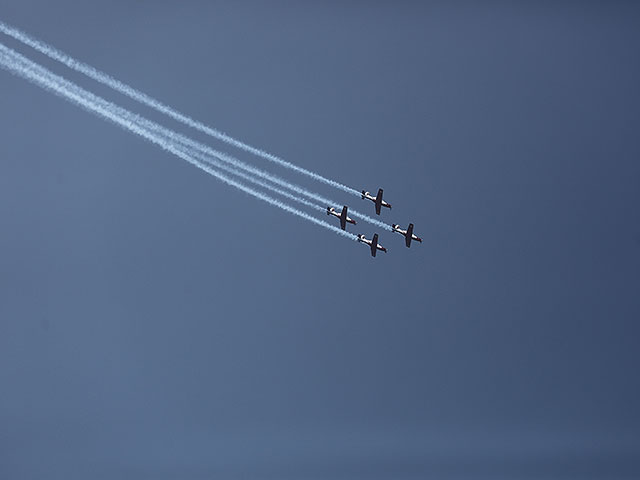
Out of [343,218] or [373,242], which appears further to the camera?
[373,242]

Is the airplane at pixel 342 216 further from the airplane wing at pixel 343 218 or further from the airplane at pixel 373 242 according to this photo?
the airplane at pixel 373 242

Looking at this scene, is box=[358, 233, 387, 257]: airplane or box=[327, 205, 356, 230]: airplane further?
box=[358, 233, 387, 257]: airplane

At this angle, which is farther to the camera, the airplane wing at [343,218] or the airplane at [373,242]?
the airplane at [373,242]

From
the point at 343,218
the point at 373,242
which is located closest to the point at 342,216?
the point at 343,218

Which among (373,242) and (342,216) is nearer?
(342,216)

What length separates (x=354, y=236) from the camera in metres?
39.5

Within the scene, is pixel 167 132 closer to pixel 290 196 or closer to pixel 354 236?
pixel 290 196

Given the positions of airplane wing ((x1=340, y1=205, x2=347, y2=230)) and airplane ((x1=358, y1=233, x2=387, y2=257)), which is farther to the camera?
airplane ((x1=358, y1=233, x2=387, y2=257))

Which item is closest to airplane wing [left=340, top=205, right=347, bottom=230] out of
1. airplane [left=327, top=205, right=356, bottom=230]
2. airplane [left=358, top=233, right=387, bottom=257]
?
airplane [left=327, top=205, right=356, bottom=230]

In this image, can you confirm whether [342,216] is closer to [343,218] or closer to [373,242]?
[343,218]

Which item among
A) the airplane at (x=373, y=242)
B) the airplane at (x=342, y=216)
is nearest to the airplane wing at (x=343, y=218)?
the airplane at (x=342, y=216)

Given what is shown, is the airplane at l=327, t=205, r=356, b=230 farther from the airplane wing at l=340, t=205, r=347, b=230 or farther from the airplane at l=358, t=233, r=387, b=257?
the airplane at l=358, t=233, r=387, b=257

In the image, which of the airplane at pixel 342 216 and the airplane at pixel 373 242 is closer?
the airplane at pixel 342 216

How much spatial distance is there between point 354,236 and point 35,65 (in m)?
Result: 18.7
